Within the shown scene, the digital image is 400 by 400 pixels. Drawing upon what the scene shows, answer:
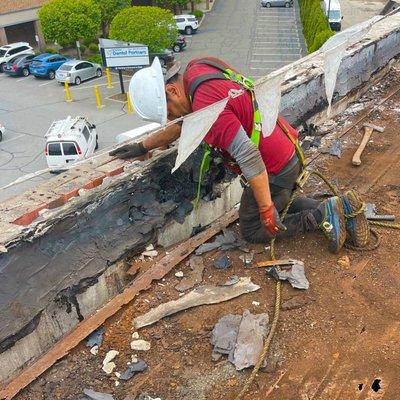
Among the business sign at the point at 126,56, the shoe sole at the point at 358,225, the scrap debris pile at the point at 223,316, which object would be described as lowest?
the business sign at the point at 126,56

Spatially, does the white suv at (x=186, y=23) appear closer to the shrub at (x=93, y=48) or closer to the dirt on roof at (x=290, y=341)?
the shrub at (x=93, y=48)

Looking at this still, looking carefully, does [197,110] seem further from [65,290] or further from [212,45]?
[212,45]

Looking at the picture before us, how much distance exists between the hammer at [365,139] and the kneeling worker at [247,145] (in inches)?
55.3

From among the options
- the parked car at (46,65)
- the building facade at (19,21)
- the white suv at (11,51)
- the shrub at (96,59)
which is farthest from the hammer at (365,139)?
the building facade at (19,21)

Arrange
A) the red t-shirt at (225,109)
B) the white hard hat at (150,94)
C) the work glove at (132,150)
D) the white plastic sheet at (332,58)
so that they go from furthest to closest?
the white plastic sheet at (332,58), the work glove at (132,150), the white hard hat at (150,94), the red t-shirt at (225,109)

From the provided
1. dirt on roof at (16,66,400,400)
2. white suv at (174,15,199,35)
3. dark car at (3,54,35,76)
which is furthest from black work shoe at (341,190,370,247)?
white suv at (174,15,199,35)

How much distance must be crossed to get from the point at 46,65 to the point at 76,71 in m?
2.23

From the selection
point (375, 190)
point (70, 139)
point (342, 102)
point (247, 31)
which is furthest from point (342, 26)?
point (375, 190)

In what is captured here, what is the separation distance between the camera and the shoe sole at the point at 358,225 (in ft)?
12.3

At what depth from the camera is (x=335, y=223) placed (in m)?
3.77

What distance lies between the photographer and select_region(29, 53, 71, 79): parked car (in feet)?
85.4

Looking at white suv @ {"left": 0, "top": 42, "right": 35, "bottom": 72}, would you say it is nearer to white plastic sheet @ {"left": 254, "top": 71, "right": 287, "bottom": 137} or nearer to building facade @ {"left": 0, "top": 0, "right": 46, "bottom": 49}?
building facade @ {"left": 0, "top": 0, "right": 46, "bottom": 49}

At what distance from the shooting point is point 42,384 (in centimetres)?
297

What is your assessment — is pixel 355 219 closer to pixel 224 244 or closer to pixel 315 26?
pixel 224 244
